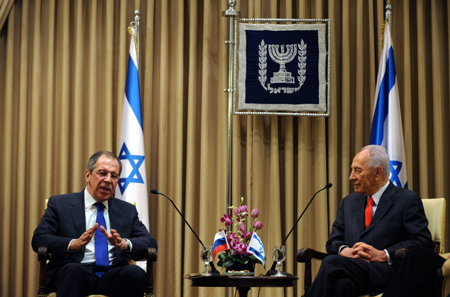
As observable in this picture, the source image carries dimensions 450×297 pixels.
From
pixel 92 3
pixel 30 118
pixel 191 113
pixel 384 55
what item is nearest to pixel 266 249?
pixel 191 113

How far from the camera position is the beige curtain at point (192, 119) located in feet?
16.0

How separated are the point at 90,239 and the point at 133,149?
152cm

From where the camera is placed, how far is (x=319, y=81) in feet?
16.1

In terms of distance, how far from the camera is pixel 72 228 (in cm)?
350

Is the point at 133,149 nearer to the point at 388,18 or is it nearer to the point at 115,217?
the point at 115,217

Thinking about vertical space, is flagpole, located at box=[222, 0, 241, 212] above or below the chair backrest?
above

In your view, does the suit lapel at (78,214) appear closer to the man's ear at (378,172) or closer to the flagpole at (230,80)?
the flagpole at (230,80)

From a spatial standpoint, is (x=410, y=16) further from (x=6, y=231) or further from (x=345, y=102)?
(x=6, y=231)

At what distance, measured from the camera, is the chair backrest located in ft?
12.2

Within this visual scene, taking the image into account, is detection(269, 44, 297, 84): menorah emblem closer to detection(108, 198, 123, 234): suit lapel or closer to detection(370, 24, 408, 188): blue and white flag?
detection(370, 24, 408, 188): blue and white flag

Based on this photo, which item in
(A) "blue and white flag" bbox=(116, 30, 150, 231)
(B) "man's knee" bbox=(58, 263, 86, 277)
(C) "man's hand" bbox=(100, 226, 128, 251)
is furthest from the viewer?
(A) "blue and white flag" bbox=(116, 30, 150, 231)

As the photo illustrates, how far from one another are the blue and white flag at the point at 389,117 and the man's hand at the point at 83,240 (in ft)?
8.39

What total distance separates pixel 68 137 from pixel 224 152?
4.66 feet

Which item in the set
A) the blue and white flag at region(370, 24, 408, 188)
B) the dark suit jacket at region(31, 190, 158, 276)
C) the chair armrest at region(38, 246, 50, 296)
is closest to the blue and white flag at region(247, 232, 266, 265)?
the dark suit jacket at region(31, 190, 158, 276)
